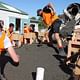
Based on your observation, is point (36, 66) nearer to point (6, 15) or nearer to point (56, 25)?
point (56, 25)

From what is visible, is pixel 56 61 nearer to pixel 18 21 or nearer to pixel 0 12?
pixel 0 12

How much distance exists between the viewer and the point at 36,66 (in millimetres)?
9867

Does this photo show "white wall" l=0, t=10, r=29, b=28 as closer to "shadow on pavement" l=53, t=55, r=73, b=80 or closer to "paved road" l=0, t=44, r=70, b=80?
"paved road" l=0, t=44, r=70, b=80

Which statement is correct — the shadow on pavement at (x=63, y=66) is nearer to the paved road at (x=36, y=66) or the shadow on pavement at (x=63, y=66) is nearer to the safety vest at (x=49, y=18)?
the paved road at (x=36, y=66)

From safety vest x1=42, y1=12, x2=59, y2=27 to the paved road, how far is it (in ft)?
3.87

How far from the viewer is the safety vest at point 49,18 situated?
518 inches

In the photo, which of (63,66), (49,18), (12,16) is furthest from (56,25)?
(12,16)

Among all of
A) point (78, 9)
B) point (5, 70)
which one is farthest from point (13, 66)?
point (78, 9)

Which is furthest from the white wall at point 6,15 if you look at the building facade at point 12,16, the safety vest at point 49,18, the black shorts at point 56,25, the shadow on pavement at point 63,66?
the shadow on pavement at point 63,66

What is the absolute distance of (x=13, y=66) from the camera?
32.4 feet

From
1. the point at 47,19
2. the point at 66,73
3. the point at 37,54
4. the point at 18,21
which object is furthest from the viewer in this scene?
the point at 18,21

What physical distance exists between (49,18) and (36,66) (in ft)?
12.3

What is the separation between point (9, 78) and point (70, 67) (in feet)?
5.86

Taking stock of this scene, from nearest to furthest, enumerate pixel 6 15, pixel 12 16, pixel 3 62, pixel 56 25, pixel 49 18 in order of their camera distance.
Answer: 1. pixel 3 62
2. pixel 56 25
3. pixel 49 18
4. pixel 6 15
5. pixel 12 16
